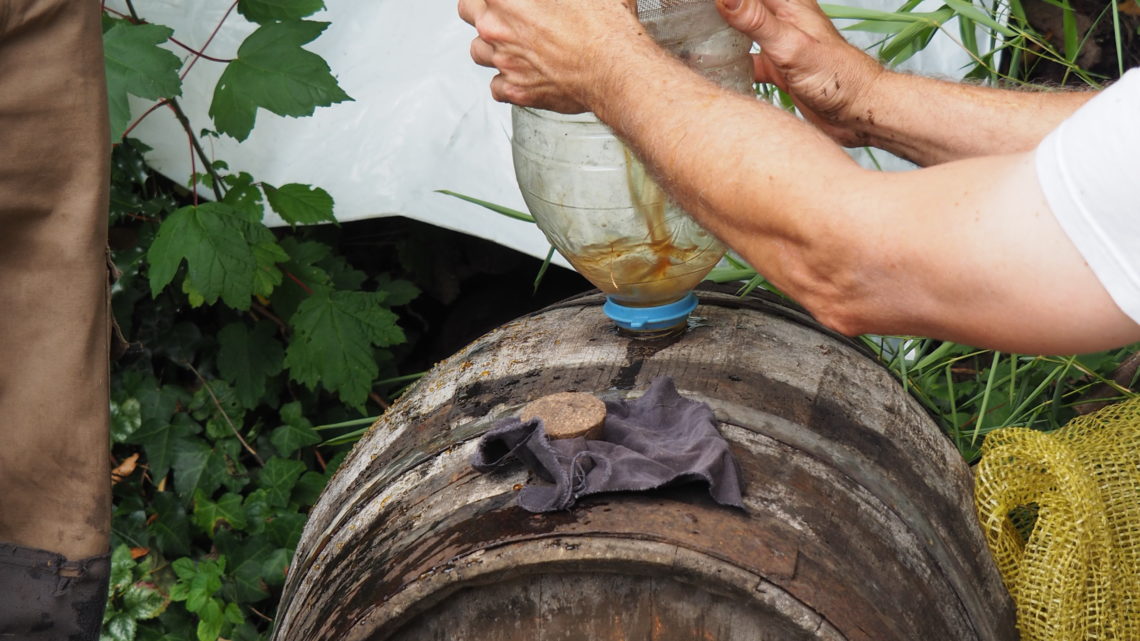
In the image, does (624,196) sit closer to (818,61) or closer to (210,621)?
(818,61)

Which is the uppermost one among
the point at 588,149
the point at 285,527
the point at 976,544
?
the point at 588,149

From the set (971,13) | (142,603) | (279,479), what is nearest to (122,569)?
(142,603)

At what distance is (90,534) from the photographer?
5.09 ft

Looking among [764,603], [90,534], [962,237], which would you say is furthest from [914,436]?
[90,534]

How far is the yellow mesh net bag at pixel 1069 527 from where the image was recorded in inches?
64.5

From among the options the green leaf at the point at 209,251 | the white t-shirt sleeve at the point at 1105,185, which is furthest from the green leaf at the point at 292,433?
the white t-shirt sleeve at the point at 1105,185

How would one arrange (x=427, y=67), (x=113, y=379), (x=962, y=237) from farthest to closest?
(x=113, y=379) → (x=427, y=67) → (x=962, y=237)

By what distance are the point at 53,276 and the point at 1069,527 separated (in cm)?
151

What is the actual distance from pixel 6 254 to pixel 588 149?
34.2 inches

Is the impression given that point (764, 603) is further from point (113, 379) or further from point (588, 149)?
point (113, 379)

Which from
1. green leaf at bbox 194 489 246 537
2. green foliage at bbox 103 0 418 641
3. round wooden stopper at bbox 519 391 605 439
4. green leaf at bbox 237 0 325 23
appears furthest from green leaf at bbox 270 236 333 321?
round wooden stopper at bbox 519 391 605 439

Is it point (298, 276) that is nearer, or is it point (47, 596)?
point (47, 596)

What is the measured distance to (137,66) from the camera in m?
2.27

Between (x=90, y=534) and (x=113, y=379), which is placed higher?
(x=90, y=534)
